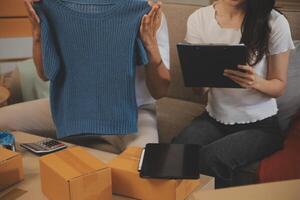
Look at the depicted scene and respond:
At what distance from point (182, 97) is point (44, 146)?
3.03ft

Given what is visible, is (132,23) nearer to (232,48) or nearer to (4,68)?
(232,48)

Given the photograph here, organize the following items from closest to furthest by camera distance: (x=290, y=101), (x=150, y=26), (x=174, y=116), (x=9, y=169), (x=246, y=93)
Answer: (x=9, y=169) < (x=150, y=26) < (x=246, y=93) < (x=290, y=101) < (x=174, y=116)

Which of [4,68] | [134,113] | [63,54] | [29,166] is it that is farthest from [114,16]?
[4,68]

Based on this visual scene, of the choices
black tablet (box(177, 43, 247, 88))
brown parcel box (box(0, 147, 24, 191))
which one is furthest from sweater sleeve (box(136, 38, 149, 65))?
brown parcel box (box(0, 147, 24, 191))

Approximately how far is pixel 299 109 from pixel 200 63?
19.9 inches

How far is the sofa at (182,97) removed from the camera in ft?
5.17

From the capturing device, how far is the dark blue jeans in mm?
1556

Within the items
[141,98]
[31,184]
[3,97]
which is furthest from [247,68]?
[3,97]

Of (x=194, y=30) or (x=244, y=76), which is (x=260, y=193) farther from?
(x=194, y=30)

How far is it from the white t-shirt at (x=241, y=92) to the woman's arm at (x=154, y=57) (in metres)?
0.25

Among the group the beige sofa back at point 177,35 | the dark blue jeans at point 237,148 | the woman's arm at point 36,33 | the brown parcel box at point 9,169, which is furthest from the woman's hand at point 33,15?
the beige sofa back at point 177,35

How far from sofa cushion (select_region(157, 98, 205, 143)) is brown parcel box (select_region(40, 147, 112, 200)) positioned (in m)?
0.82

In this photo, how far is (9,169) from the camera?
1.25 metres

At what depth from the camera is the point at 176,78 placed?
7.16ft
